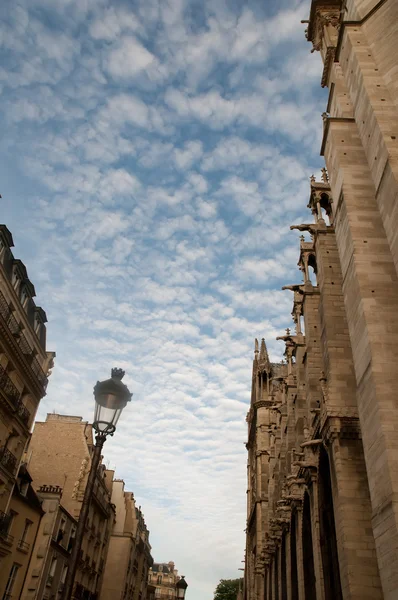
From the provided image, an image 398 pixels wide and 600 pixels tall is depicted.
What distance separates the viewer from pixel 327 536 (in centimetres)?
1500

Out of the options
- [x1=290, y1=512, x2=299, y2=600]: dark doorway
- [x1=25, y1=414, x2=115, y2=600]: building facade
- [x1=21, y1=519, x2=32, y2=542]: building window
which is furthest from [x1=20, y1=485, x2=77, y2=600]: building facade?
[x1=290, y1=512, x2=299, y2=600]: dark doorway

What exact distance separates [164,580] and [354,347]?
11776 centimetres

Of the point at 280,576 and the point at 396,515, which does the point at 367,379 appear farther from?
the point at 280,576

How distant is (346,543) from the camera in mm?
12172

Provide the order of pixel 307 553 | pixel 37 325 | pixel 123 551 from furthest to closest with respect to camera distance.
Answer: pixel 123 551
pixel 37 325
pixel 307 553

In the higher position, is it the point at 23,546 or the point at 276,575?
the point at 23,546

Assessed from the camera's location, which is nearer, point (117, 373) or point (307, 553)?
point (117, 373)

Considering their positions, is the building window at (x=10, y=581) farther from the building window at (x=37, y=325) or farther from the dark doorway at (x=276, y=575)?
the dark doorway at (x=276, y=575)

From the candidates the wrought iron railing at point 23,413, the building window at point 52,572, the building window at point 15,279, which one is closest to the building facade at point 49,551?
the building window at point 52,572

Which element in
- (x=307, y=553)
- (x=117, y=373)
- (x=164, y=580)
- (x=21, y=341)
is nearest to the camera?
(x=117, y=373)

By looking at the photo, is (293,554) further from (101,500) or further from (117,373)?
(101,500)

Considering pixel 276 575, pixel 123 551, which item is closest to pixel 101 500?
pixel 123 551

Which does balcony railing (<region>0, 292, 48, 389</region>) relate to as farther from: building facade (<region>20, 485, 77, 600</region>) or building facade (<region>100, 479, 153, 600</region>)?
building facade (<region>100, 479, 153, 600</region>)

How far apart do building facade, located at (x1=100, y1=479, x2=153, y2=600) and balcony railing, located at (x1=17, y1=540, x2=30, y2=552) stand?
26670 mm
